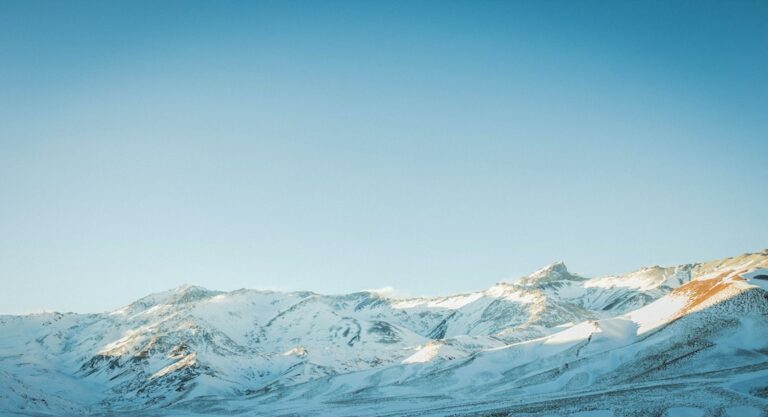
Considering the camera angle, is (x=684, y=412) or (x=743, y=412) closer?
(x=743, y=412)

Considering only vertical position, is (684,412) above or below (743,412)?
below

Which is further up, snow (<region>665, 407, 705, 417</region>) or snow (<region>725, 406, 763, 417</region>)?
snow (<region>725, 406, 763, 417</region>)

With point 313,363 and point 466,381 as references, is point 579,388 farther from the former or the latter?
point 313,363

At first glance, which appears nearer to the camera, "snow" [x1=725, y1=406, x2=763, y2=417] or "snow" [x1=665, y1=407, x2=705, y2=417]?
"snow" [x1=725, y1=406, x2=763, y2=417]

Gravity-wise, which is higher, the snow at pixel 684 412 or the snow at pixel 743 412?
the snow at pixel 743 412

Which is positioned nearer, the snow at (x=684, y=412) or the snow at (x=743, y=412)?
the snow at (x=743, y=412)

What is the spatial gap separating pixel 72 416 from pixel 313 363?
101 metres

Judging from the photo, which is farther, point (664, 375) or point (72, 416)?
point (72, 416)

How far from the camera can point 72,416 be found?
319ft

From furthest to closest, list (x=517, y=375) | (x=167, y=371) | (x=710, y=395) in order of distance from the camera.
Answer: (x=167, y=371), (x=517, y=375), (x=710, y=395)

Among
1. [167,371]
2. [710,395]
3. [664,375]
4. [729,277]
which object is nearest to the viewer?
[710,395]

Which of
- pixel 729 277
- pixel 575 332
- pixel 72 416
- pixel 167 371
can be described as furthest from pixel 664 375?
pixel 167 371

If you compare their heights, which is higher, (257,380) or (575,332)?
(575,332)

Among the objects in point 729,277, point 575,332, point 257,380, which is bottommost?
point 257,380
